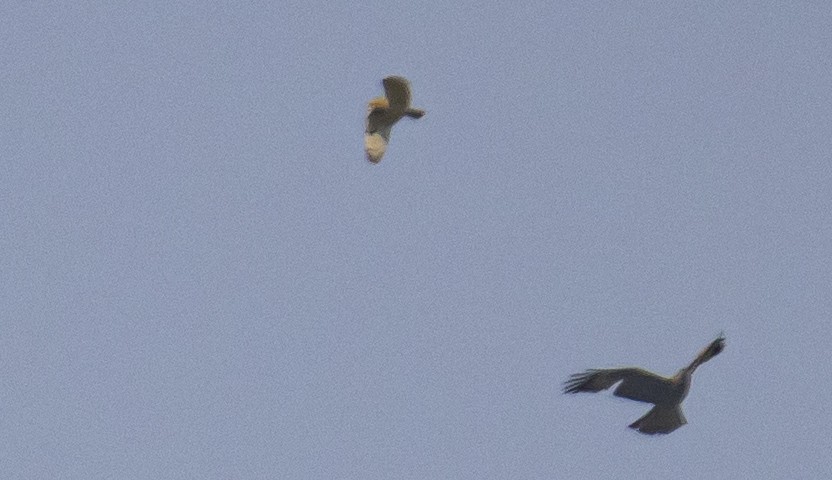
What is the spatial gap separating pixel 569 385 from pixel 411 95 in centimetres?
773

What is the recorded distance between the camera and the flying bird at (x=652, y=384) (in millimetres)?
45531

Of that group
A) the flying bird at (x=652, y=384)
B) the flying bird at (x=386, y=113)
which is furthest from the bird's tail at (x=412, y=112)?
the flying bird at (x=652, y=384)

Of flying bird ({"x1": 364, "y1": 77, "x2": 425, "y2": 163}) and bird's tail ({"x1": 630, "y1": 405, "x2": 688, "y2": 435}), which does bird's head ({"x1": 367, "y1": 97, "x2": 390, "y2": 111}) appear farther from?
bird's tail ({"x1": 630, "y1": 405, "x2": 688, "y2": 435})

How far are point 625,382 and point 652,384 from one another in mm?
540

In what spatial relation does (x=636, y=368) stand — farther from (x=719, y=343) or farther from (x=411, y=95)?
(x=411, y=95)

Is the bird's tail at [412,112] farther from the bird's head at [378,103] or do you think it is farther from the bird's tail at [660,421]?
the bird's tail at [660,421]

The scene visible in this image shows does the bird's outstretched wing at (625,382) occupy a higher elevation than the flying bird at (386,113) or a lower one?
lower

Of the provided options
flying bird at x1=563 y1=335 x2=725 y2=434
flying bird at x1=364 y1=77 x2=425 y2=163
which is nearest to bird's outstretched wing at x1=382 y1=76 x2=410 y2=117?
flying bird at x1=364 y1=77 x2=425 y2=163

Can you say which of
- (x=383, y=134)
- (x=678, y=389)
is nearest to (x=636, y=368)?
(x=678, y=389)

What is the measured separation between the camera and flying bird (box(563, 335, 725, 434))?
149 ft

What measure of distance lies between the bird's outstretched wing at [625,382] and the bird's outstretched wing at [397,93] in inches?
296

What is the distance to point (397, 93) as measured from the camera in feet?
163

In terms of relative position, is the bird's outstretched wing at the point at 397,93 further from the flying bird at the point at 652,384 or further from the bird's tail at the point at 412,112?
the flying bird at the point at 652,384

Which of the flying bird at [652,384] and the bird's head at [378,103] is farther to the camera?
the bird's head at [378,103]
